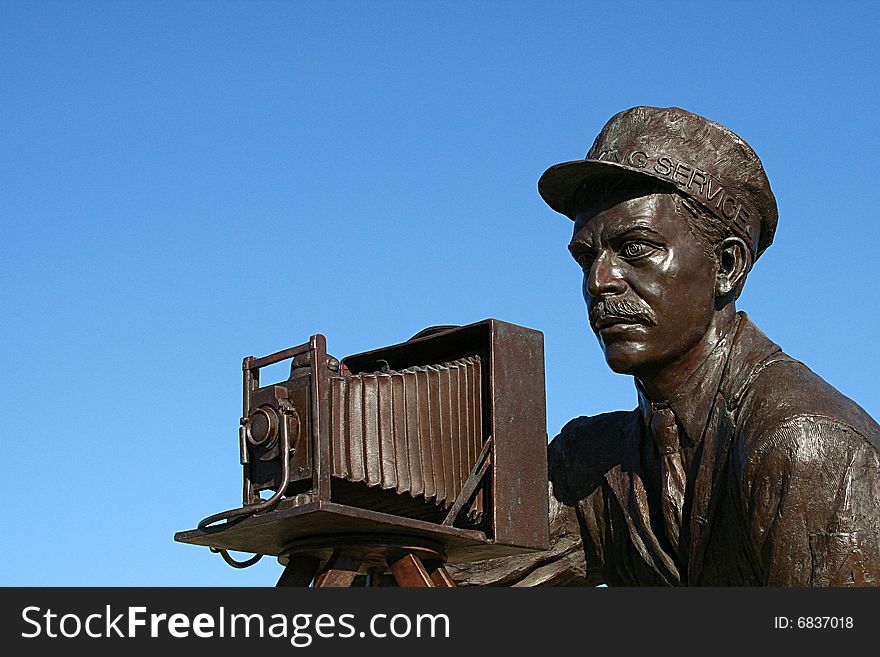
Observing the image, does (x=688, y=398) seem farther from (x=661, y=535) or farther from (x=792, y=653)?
(x=792, y=653)

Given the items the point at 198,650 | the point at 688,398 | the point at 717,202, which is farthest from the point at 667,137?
the point at 198,650

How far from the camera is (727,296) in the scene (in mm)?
5750

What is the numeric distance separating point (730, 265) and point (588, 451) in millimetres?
932

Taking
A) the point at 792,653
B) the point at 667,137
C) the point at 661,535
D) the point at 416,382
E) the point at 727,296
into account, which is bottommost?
the point at 792,653

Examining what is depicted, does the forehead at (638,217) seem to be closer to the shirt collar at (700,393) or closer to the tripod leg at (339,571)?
the shirt collar at (700,393)

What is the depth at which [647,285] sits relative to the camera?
5586 millimetres

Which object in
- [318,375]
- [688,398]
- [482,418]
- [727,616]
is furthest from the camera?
[688,398]

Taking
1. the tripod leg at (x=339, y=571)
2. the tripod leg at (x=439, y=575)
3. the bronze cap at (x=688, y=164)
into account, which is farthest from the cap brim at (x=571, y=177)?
the tripod leg at (x=339, y=571)

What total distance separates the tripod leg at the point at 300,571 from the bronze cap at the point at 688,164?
1639 millimetres

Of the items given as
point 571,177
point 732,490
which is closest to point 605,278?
point 571,177

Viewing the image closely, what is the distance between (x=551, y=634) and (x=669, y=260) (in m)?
1.62

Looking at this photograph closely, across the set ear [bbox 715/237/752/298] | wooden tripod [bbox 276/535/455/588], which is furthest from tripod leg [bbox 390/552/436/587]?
ear [bbox 715/237/752/298]

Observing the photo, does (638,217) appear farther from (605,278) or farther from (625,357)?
(625,357)

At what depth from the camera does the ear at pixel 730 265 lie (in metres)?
5.71
